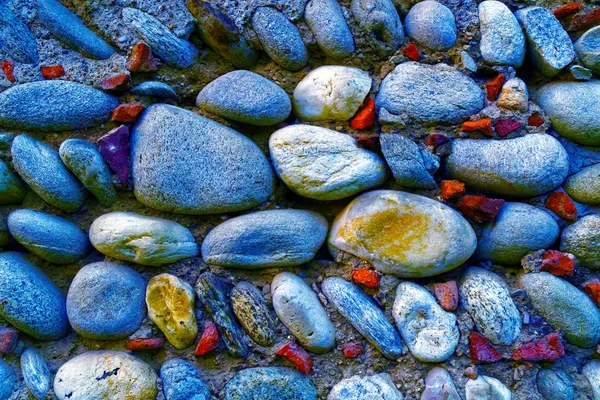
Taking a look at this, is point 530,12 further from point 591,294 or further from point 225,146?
point 225,146

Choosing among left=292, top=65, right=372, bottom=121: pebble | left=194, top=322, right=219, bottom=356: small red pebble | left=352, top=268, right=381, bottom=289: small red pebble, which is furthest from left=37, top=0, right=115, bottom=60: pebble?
left=352, top=268, right=381, bottom=289: small red pebble

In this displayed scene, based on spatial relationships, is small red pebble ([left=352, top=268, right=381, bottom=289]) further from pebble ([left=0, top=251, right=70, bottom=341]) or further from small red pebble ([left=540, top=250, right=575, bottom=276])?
pebble ([left=0, top=251, right=70, bottom=341])

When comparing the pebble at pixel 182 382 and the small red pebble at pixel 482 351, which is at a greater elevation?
the pebble at pixel 182 382

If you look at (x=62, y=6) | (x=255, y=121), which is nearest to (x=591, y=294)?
(x=255, y=121)

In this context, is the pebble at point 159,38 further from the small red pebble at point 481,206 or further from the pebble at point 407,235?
the small red pebble at point 481,206

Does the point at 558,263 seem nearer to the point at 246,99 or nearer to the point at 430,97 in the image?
the point at 430,97

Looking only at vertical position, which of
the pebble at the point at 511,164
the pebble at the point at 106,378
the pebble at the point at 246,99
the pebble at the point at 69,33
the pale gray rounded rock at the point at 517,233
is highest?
the pebble at the point at 69,33

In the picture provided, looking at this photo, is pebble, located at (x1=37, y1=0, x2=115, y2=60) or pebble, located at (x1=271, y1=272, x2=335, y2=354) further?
pebble, located at (x1=37, y1=0, x2=115, y2=60)

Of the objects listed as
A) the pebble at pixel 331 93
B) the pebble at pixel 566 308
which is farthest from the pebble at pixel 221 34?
the pebble at pixel 566 308
